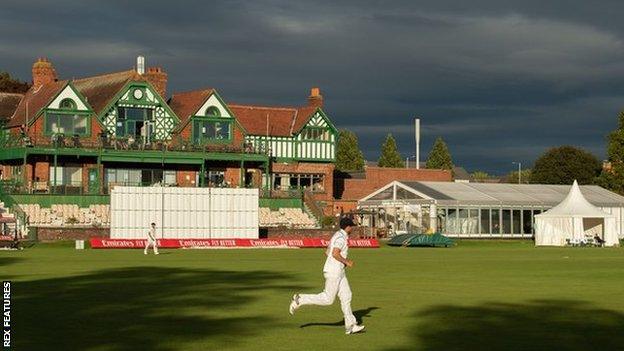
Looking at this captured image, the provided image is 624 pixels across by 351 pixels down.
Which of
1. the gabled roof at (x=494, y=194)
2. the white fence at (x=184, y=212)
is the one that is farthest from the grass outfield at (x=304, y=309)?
the gabled roof at (x=494, y=194)

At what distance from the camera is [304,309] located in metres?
22.8

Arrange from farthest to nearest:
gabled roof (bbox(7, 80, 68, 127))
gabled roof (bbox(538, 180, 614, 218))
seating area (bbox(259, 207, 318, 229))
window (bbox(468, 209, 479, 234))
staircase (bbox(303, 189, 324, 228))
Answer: staircase (bbox(303, 189, 324, 228))
gabled roof (bbox(7, 80, 68, 127))
window (bbox(468, 209, 479, 234))
seating area (bbox(259, 207, 318, 229))
gabled roof (bbox(538, 180, 614, 218))

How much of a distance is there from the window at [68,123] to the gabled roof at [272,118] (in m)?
14.9

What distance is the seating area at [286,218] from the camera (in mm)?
81375

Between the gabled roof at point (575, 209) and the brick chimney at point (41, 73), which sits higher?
the brick chimney at point (41, 73)

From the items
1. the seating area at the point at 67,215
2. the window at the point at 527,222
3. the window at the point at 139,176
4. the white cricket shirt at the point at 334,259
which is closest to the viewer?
the white cricket shirt at the point at 334,259

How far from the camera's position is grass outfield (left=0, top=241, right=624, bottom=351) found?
1739 cm

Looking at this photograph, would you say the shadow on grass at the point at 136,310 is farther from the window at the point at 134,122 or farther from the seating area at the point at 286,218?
the window at the point at 134,122

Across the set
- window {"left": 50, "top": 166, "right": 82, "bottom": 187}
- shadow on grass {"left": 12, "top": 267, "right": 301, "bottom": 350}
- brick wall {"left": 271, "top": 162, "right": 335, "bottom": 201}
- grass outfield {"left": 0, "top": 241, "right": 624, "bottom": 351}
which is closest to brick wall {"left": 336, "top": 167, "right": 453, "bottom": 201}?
brick wall {"left": 271, "top": 162, "right": 335, "bottom": 201}

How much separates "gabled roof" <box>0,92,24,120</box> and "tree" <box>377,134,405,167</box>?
55447mm

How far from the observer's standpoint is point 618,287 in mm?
29031

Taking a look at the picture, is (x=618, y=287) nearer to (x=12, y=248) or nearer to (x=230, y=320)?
(x=230, y=320)

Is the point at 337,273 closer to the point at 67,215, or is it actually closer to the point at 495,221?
the point at 67,215

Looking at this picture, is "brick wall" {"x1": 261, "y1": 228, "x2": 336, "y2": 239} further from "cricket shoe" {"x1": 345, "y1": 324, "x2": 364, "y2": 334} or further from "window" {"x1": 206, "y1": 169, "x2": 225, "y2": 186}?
"cricket shoe" {"x1": 345, "y1": 324, "x2": 364, "y2": 334}
